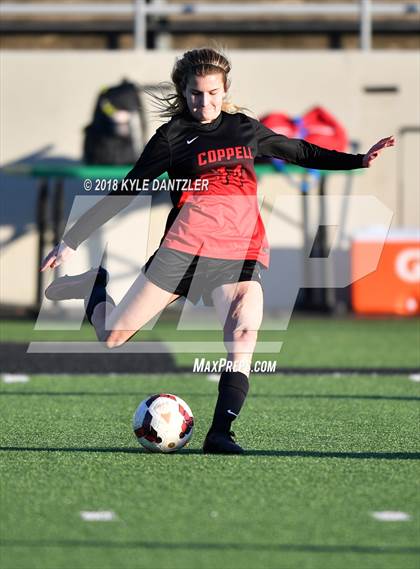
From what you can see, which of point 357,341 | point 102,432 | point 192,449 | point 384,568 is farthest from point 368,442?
point 357,341

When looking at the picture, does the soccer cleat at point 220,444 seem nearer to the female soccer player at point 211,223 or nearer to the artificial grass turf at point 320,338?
the female soccer player at point 211,223

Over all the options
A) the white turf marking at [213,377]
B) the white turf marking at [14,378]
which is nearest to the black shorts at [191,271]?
the white turf marking at [14,378]

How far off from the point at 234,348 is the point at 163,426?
496 mm

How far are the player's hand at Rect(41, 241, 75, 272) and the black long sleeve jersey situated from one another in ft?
0.15

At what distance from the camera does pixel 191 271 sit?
6.06m

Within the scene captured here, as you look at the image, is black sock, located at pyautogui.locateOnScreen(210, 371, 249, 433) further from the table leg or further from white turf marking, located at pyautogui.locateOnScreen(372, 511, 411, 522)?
the table leg

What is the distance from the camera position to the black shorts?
19.9 ft

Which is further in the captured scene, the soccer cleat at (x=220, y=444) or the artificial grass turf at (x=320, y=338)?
the artificial grass turf at (x=320, y=338)

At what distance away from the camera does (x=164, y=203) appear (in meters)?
15.7

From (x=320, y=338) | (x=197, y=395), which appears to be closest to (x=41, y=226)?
(x=320, y=338)

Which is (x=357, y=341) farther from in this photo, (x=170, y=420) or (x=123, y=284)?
(x=170, y=420)

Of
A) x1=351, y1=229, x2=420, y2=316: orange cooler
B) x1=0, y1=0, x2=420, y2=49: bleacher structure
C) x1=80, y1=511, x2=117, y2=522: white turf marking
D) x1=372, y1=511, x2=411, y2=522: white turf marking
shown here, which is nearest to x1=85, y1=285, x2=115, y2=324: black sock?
x1=80, y1=511, x2=117, y2=522: white turf marking

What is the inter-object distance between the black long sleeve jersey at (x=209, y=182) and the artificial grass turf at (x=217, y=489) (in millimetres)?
1009

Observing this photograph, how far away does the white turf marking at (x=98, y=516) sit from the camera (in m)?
4.62
